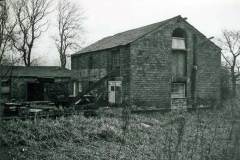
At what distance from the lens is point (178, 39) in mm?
27562

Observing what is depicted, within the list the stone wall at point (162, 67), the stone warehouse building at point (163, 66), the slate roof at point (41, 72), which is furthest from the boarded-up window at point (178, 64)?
the slate roof at point (41, 72)

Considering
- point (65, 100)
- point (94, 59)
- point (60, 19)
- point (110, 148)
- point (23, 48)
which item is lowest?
point (110, 148)

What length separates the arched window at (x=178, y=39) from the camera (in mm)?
27422

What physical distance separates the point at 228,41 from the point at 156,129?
117 feet

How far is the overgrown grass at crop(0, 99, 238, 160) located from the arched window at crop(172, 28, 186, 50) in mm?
12335

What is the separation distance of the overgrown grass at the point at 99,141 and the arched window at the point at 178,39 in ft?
40.5

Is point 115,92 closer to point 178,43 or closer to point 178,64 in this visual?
point 178,64

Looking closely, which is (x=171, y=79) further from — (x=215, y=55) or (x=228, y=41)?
(x=228, y=41)

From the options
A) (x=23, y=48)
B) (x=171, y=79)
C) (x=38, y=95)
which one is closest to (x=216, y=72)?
(x=171, y=79)

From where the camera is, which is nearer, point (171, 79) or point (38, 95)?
point (171, 79)

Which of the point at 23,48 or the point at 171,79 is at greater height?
the point at 23,48

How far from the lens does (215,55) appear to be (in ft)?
96.3

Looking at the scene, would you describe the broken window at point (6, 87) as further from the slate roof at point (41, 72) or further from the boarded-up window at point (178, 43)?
the boarded-up window at point (178, 43)

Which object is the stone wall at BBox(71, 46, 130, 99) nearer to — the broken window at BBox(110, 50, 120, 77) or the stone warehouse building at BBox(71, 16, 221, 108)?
the stone warehouse building at BBox(71, 16, 221, 108)
